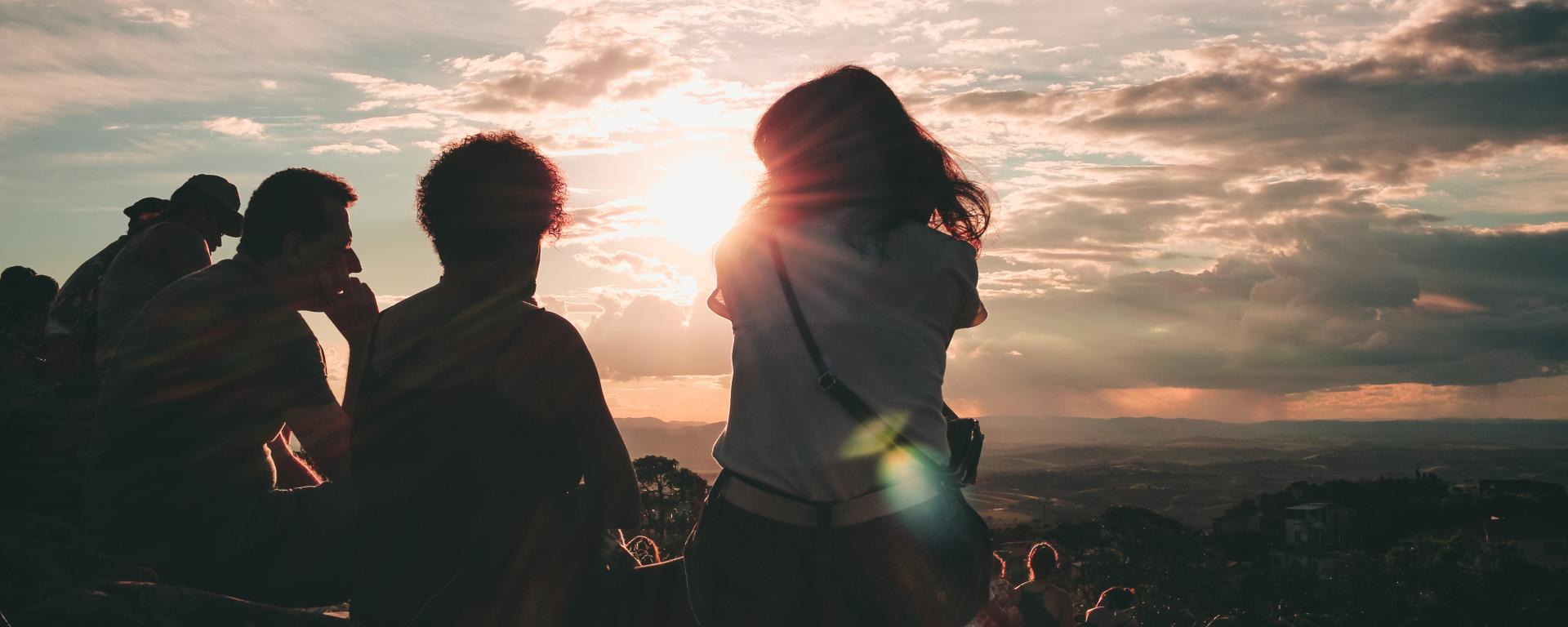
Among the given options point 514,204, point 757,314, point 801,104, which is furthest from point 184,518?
point 801,104

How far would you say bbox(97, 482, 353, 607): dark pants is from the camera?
3877 millimetres

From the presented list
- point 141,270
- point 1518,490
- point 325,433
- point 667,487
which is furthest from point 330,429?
point 1518,490

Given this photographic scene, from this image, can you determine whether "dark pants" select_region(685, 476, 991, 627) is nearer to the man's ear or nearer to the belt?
the belt

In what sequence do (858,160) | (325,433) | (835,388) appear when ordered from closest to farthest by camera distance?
(835,388), (858,160), (325,433)

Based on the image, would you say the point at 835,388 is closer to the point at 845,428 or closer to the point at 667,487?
the point at 845,428

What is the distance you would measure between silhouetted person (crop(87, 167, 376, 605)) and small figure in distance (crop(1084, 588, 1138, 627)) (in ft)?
36.1

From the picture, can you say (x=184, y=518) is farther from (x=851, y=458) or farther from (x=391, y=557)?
(x=851, y=458)

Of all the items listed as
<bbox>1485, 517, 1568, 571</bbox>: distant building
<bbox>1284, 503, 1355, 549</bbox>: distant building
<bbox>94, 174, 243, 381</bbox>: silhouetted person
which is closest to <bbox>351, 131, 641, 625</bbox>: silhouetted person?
<bbox>94, 174, 243, 381</bbox>: silhouetted person

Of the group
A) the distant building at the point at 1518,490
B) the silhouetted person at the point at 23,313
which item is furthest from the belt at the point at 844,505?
the distant building at the point at 1518,490

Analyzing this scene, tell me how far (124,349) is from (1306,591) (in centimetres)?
8585

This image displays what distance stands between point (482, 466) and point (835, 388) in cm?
122

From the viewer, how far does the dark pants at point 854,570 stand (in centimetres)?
261

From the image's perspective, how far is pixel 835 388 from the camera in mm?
2596

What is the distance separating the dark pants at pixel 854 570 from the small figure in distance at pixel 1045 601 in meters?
10.3
